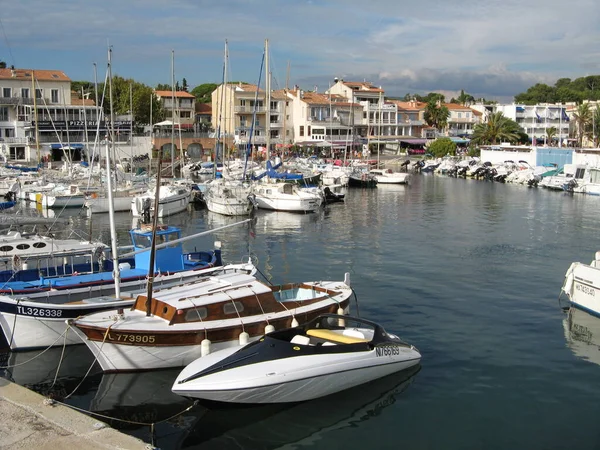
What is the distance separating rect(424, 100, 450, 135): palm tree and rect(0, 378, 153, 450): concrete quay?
412ft

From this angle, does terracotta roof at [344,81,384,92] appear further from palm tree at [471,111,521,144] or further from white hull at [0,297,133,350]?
white hull at [0,297,133,350]

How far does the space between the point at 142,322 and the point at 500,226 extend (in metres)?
35.8

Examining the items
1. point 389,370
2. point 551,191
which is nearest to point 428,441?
point 389,370

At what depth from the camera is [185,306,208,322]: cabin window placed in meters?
20.3

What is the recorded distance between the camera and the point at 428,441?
54.1ft

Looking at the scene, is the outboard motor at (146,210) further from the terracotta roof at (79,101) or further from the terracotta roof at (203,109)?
the terracotta roof at (203,109)

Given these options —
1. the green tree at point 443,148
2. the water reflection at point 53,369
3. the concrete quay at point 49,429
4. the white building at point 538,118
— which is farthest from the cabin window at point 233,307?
the white building at point 538,118

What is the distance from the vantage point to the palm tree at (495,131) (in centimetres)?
12019

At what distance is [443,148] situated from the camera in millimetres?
116062

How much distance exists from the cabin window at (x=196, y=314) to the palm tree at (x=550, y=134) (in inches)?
4620

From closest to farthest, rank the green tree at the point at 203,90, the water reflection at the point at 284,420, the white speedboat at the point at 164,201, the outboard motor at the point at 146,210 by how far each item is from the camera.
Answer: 1. the water reflection at the point at 284,420
2. the outboard motor at the point at 146,210
3. the white speedboat at the point at 164,201
4. the green tree at the point at 203,90

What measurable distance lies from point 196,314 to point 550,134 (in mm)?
117623

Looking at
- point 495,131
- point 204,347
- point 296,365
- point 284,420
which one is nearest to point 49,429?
point 204,347

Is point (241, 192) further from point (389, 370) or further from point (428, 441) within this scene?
point (428, 441)
